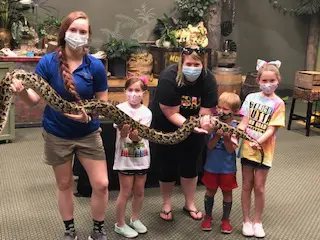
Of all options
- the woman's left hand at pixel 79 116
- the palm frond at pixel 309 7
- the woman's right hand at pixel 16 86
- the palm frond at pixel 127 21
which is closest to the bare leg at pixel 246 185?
the woman's left hand at pixel 79 116

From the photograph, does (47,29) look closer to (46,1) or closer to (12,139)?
(46,1)

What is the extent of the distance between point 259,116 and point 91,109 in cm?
120

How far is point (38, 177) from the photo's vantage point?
14.0 feet

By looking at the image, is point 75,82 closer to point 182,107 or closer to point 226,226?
point 182,107

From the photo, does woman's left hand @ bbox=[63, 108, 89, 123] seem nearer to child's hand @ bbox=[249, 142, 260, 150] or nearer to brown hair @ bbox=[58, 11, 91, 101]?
brown hair @ bbox=[58, 11, 91, 101]

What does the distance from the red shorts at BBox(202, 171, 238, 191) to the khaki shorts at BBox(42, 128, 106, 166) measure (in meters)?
0.90

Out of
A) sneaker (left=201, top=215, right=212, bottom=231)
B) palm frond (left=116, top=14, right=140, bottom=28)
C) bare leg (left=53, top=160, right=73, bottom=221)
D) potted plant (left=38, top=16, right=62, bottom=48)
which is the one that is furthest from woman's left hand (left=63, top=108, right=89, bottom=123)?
palm frond (left=116, top=14, right=140, bottom=28)

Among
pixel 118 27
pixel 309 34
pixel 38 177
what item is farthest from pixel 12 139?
pixel 309 34

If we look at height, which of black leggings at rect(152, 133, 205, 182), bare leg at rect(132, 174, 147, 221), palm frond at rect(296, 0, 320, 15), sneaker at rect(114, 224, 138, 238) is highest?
palm frond at rect(296, 0, 320, 15)

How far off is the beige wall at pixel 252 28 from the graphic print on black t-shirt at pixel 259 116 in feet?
14.9

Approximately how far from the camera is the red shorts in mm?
3115

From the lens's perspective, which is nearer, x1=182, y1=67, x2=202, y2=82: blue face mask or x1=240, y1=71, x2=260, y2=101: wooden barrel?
x1=182, y1=67, x2=202, y2=82: blue face mask

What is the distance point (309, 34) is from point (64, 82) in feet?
24.8

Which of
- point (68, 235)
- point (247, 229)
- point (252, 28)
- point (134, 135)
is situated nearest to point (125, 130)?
point (134, 135)
